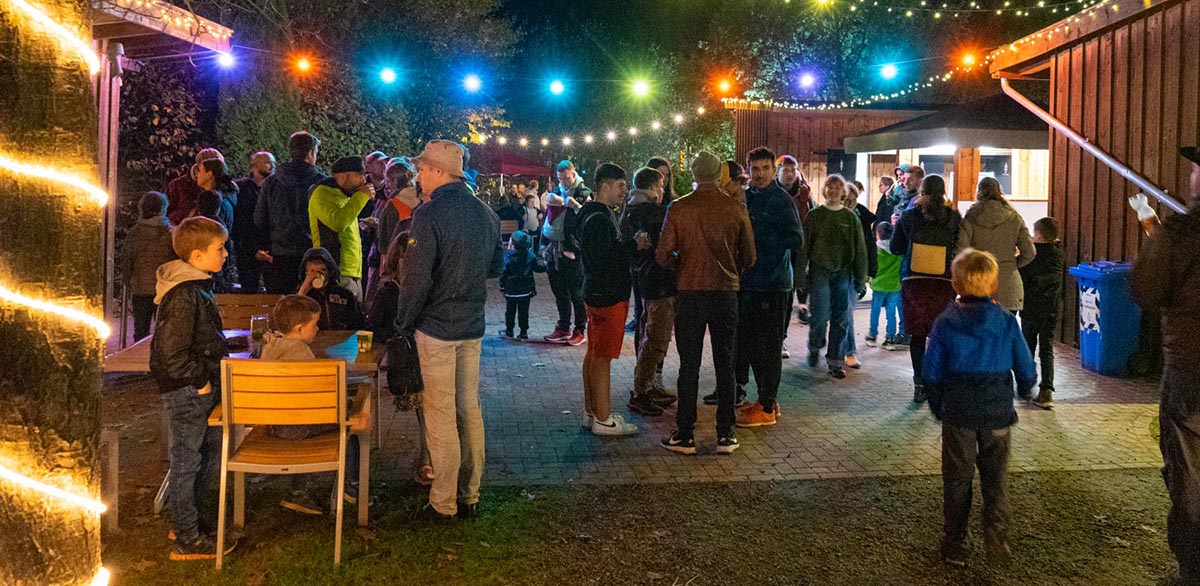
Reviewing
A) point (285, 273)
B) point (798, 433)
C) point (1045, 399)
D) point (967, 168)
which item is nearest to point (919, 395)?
point (1045, 399)

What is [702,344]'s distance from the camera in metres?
5.87

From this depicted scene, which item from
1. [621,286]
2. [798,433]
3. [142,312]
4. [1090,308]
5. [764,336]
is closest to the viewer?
[621,286]

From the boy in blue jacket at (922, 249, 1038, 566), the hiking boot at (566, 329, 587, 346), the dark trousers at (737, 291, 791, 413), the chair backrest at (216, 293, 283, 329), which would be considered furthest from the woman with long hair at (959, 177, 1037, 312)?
the chair backrest at (216, 293, 283, 329)

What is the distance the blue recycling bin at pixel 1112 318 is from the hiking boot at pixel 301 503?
23.4ft

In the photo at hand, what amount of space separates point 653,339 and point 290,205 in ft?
10.3

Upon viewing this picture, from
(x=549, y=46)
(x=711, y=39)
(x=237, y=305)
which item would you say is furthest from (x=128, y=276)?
(x=549, y=46)

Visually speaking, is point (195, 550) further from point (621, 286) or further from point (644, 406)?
point (644, 406)

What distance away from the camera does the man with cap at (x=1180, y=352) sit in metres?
3.90

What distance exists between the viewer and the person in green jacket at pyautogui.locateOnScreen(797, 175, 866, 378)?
26.5 ft

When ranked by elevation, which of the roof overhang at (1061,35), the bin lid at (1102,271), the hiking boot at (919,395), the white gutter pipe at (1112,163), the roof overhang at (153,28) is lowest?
the hiking boot at (919,395)

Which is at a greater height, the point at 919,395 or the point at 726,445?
the point at 919,395

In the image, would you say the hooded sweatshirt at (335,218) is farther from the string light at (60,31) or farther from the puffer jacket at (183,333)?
the string light at (60,31)

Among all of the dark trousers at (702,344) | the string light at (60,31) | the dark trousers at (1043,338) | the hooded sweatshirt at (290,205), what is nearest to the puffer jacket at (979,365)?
the dark trousers at (702,344)

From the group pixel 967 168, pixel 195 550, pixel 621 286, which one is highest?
pixel 967 168
